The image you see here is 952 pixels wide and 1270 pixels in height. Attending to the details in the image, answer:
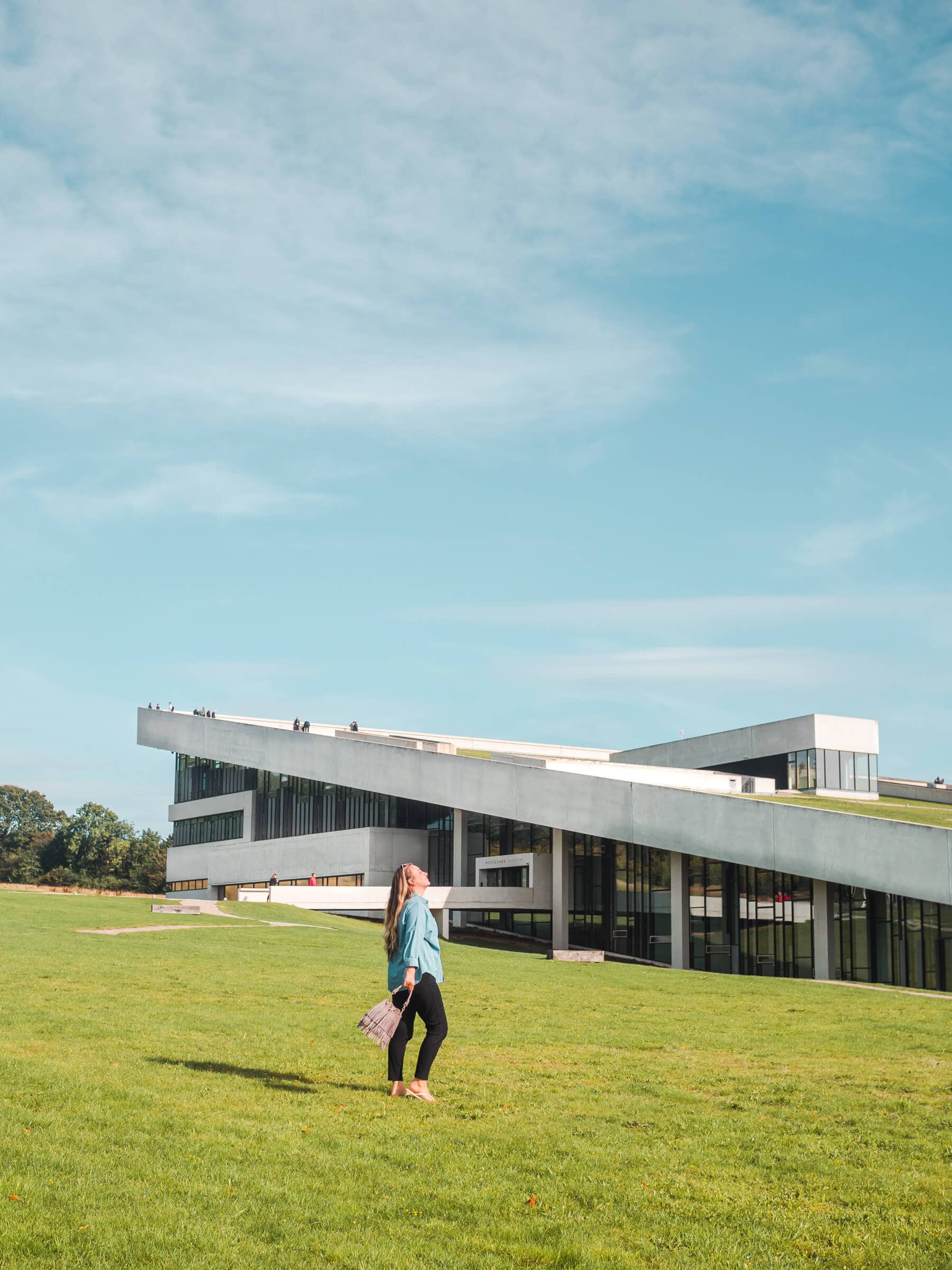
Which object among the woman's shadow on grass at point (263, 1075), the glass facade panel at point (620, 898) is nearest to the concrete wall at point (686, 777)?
the glass facade panel at point (620, 898)

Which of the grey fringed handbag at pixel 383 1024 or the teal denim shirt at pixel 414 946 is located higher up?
the teal denim shirt at pixel 414 946

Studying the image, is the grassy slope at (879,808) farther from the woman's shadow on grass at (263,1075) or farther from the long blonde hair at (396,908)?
the long blonde hair at (396,908)

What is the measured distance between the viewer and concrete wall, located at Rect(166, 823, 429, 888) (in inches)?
2240

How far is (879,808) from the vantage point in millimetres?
44781

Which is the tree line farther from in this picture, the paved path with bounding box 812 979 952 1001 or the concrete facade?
the paved path with bounding box 812 979 952 1001

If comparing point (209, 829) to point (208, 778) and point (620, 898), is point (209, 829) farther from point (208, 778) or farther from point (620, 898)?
point (620, 898)

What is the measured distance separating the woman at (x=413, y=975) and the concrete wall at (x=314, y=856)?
150ft

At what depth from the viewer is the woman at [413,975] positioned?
9.96 metres

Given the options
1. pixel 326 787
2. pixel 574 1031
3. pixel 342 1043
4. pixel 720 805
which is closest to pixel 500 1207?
pixel 342 1043

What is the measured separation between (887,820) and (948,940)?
502 cm

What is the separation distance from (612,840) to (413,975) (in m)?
39.3

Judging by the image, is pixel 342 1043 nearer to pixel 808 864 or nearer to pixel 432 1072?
pixel 432 1072

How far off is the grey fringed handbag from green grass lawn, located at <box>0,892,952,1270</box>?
0.51m

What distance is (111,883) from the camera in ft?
355
